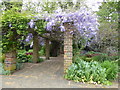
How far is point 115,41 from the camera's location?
6957mm

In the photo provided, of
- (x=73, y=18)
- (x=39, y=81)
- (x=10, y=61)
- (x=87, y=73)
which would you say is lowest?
(x=39, y=81)

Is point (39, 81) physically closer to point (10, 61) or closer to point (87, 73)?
point (87, 73)

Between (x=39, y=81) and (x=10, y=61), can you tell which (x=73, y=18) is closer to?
(x=39, y=81)

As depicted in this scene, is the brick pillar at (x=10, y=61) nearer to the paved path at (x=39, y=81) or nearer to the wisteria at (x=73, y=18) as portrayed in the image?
the paved path at (x=39, y=81)

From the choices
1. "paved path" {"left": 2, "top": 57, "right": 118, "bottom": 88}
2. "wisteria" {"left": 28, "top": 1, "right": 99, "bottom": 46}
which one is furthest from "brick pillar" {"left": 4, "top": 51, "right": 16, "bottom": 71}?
"wisteria" {"left": 28, "top": 1, "right": 99, "bottom": 46}

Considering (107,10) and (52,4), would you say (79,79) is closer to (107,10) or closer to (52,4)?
(52,4)

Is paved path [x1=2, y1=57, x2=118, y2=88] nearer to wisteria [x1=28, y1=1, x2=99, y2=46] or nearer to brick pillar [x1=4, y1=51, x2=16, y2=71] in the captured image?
brick pillar [x1=4, y1=51, x2=16, y2=71]

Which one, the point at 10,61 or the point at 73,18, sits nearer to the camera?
the point at 73,18

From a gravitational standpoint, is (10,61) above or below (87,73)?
above

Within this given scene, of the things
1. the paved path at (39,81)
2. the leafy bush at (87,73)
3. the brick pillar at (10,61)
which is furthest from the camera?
the brick pillar at (10,61)

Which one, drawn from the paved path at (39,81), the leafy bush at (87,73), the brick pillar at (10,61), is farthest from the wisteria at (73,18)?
the paved path at (39,81)

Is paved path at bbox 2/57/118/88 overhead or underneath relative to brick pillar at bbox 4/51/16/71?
underneath

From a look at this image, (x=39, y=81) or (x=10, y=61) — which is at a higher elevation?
(x=10, y=61)

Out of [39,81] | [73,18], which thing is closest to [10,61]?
[39,81]
